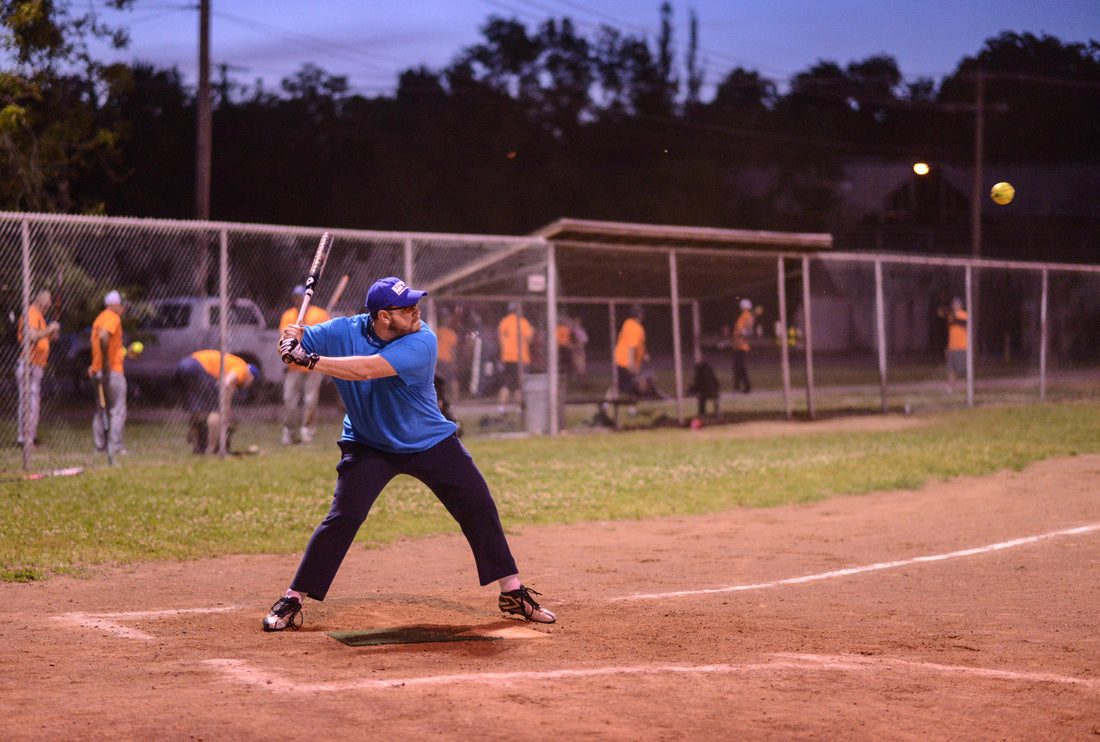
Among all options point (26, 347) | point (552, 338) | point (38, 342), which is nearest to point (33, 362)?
point (38, 342)

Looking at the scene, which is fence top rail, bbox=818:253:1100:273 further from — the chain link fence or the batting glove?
the batting glove

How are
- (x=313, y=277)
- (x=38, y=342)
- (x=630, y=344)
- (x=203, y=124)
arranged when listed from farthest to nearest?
(x=203, y=124)
(x=630, y=344)
(x=38, y=342)
(x=313, y=277)

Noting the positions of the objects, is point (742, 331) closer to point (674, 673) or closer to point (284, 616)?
point (284, 616)

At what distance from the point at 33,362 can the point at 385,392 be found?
28.9 feet

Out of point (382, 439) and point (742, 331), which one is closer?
point (382, 439)

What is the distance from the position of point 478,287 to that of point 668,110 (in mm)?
33623

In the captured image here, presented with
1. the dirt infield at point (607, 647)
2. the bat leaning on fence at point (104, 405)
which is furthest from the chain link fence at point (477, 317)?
the dirt infield at point (607, 647)

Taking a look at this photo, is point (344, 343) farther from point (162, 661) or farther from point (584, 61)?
point (584, 61)

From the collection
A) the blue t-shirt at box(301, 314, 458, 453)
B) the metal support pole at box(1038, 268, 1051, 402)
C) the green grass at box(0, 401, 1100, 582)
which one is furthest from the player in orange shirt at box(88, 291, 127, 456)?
the metal support pole at box(1038, 268, 1051, 402)

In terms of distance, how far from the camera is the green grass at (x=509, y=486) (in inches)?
353

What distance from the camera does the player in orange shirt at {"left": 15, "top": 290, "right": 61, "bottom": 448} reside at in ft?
39.9

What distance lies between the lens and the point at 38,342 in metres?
12.7

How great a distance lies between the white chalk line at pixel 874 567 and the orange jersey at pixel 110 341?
8.84m

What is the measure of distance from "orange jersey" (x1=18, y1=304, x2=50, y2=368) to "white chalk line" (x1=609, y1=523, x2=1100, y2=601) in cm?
875
